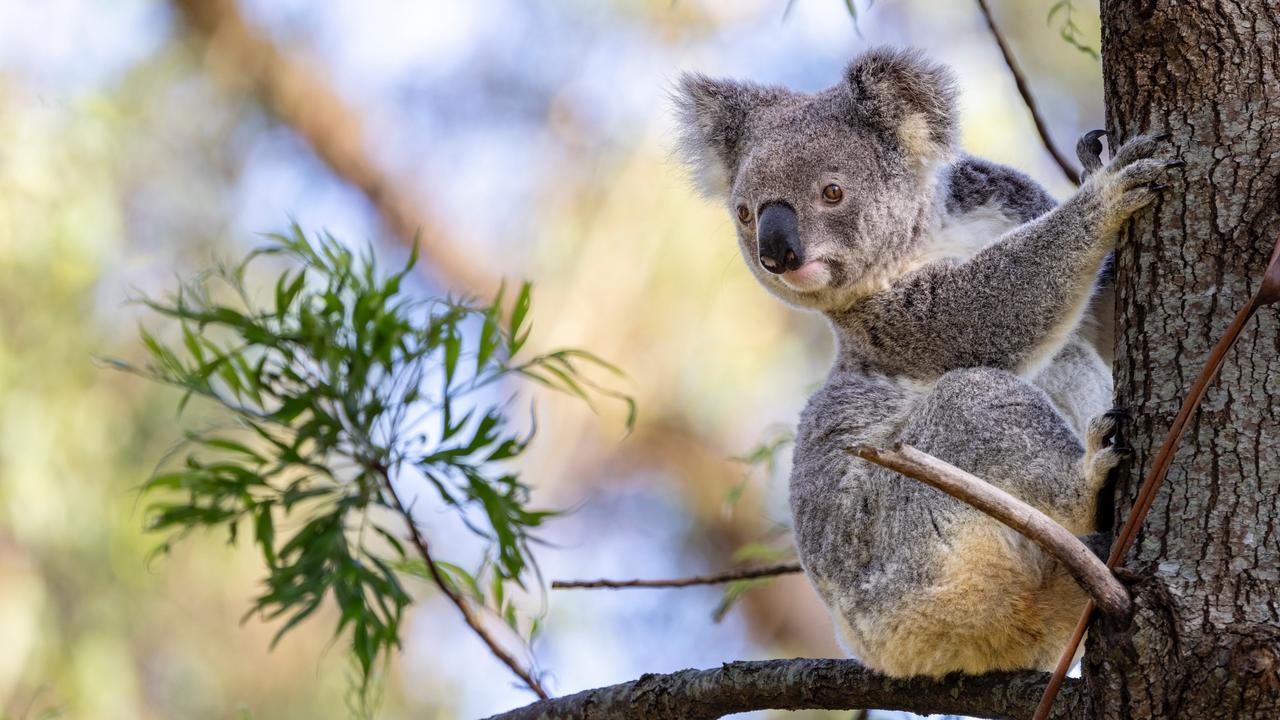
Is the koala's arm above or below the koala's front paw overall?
above

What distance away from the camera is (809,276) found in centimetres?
237

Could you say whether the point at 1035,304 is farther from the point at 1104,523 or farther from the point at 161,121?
the point at 161,121

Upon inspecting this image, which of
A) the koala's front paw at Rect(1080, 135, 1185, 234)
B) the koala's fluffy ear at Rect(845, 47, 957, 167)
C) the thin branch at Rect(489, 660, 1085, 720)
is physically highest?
the koala's fluffy ear at Rect(845, 47, 957, 167)

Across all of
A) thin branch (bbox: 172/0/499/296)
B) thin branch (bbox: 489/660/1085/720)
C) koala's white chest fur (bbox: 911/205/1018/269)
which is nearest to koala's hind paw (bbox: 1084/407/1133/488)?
thin branch (bbox: 489/660/1085/720)

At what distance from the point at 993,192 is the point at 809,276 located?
0.46 metres

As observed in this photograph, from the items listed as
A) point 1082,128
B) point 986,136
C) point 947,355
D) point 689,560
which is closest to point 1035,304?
point 947,355

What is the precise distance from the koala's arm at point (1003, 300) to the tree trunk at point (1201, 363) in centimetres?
23

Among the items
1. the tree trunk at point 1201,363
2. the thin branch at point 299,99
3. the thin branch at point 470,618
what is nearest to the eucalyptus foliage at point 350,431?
the thin branch at point 470,618

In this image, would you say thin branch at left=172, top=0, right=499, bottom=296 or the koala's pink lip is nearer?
the koala's pink lip

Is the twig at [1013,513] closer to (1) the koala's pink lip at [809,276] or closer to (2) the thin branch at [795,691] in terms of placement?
(2) the thin branch at [795,691]

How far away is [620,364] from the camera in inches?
226

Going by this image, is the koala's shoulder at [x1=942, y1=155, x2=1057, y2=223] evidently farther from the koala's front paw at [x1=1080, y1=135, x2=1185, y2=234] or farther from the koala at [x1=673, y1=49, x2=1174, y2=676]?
the koala's front paw at [x1=1080, y1=135, x2=1185, y2=234]

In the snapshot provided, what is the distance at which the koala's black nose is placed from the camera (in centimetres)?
235

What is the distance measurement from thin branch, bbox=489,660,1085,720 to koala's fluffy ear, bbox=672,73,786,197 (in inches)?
45.8
